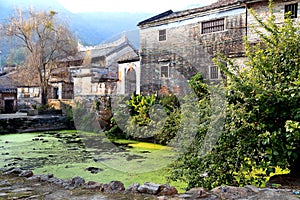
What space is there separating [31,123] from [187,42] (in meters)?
7.92

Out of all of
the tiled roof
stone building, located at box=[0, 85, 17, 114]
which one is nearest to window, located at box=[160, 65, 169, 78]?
the tiled roof

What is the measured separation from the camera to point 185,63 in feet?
42.6

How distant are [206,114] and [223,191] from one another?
140 cm

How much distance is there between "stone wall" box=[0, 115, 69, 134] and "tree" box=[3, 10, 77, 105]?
3.48 m

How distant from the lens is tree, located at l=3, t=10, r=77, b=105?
16.0 metres

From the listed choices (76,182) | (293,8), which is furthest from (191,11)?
(76,182)

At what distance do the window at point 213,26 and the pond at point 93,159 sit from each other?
5.46m

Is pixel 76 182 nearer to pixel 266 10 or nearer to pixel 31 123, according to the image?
pixel 266 10

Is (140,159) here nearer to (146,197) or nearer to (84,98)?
(146,197)

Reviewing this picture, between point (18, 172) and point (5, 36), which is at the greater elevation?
point (5, 36)

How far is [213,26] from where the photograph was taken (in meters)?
12.1

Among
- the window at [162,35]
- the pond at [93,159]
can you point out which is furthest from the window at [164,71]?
the pond at [93,159]

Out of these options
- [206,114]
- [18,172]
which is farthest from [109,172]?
[206,114]

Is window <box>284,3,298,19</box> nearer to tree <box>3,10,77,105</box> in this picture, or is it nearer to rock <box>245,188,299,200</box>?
rock <box>245,188,299,200</box>
